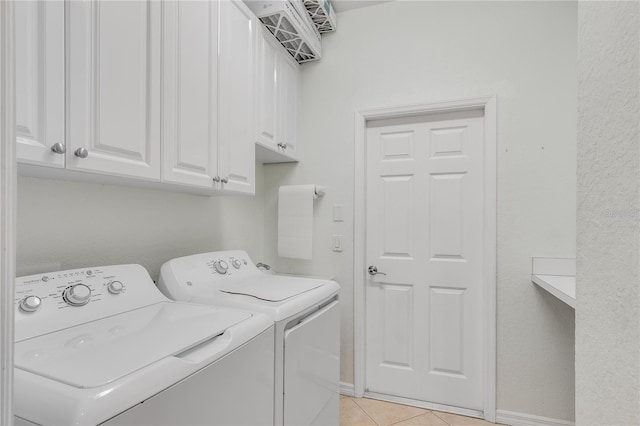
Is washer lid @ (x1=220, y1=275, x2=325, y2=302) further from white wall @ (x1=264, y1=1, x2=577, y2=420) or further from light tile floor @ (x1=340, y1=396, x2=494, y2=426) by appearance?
light tile floor @ (x1=340, y1=396, x2=494, y2=426)

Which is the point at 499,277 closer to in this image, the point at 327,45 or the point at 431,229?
the point at 431,229

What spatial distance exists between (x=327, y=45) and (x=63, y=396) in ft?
8.16

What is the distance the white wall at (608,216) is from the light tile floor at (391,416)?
5.46ft

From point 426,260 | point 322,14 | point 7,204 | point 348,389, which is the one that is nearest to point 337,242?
point 426,260

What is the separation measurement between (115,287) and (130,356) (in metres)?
0.51

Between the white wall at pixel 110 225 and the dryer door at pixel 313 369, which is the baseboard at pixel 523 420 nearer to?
the dryer door at pixel 313 369

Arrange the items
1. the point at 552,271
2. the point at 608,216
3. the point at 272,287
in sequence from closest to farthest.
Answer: the point at 608,216, the point at 272,287, the point at 552,271

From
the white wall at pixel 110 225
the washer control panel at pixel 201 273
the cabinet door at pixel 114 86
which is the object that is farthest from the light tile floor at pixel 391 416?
the cabinet door at pixel 114 86

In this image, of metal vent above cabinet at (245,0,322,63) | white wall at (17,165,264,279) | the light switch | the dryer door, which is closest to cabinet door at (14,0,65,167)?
white wall at (17,165,264,279)

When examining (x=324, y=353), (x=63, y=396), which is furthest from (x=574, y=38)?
(x=63, y=396)

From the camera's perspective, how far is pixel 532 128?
2014mm

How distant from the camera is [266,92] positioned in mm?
2033

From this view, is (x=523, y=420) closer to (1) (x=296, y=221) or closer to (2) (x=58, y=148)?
(1) (x=296, y=221)

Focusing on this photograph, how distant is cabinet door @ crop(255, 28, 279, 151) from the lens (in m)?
1.93
